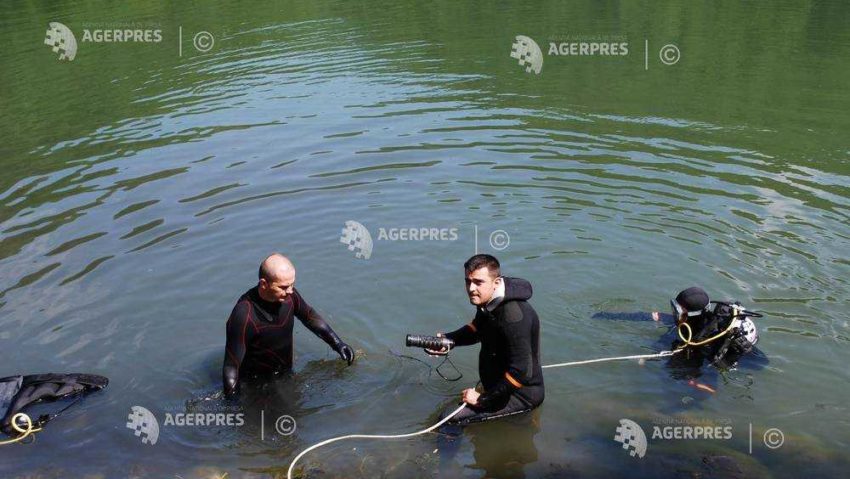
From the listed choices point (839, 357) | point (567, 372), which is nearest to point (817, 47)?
point (839, 357)

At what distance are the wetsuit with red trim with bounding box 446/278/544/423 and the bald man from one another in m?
1.74

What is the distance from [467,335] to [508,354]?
24.5 inches

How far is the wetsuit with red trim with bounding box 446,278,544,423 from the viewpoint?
7.31 metres

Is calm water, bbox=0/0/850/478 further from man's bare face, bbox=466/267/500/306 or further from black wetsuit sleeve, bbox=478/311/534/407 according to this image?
man's bare face, bbox=466/267/500/306

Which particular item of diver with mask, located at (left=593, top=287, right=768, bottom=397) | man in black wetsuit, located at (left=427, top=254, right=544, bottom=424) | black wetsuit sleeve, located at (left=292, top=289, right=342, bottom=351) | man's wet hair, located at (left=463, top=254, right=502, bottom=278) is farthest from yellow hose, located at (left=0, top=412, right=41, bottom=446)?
diver with mask, located at (left=593, top=287, right=768, bottom=397)

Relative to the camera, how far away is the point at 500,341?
751 cm

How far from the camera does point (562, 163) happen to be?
615 inches

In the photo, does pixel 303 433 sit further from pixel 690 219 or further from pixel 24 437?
pixel 690 219

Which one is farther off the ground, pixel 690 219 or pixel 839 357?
pixel 690 219

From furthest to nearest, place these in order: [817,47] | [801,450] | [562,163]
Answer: [817,47], [562,163], [801,450]

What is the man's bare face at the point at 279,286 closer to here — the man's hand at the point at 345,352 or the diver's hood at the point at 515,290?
the man's hand at the point at 345,352

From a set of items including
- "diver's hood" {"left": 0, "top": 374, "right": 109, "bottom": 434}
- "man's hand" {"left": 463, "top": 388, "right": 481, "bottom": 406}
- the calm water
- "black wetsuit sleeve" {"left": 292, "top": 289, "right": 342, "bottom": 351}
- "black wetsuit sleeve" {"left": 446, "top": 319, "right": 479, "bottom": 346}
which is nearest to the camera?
"man's hand" {"left": 463, "top": 388, "right": 481, "bottom": 406}

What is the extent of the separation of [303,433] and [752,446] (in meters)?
4.59

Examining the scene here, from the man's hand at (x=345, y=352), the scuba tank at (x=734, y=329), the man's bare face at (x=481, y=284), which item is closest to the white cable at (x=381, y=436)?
the man's hand at (x=345, y=352)
